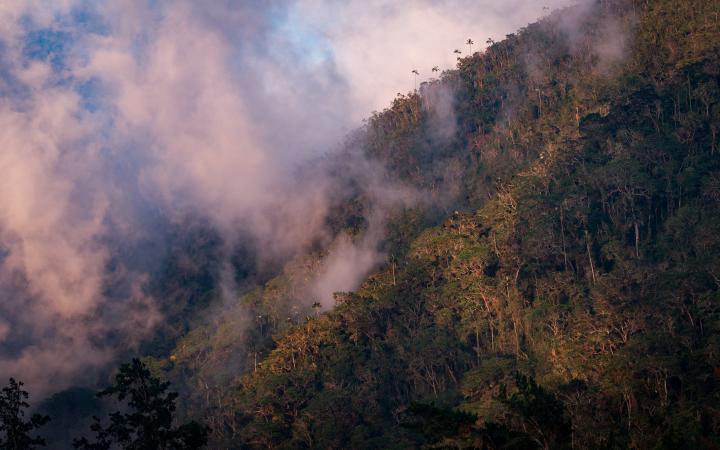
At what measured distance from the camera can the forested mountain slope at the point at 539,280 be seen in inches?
2205

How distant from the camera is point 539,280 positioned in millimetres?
76500

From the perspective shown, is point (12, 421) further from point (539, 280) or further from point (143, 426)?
point (539, 280)

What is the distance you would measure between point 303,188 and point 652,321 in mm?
88040

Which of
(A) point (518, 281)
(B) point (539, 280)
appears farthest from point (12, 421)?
(A) point (518, 281)

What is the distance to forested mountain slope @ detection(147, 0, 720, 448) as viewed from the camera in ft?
184

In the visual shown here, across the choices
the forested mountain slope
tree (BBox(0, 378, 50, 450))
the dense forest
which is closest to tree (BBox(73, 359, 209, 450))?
the dense forest

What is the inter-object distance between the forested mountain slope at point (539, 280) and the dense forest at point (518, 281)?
0.81ft

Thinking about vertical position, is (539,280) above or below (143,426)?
above

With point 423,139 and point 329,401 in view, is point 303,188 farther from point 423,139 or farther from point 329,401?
point 329,401

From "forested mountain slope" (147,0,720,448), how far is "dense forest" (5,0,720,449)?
25 cm

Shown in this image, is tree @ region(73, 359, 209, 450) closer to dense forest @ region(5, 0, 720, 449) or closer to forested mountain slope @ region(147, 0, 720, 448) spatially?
dense forest @ region(5, 0, 720, 449)

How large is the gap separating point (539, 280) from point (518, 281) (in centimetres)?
316

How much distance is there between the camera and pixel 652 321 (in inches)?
2286

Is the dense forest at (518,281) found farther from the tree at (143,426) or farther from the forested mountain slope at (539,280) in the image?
the tree at (143,426)
